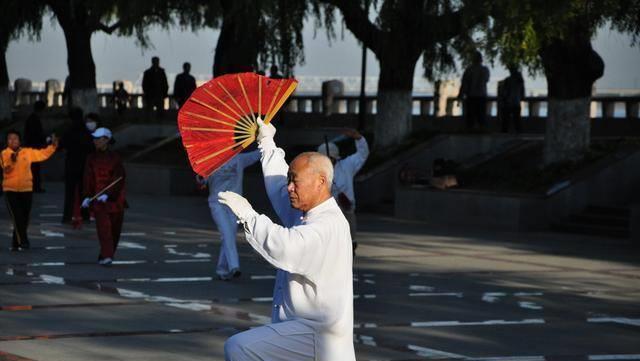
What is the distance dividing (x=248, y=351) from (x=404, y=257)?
1121 cm

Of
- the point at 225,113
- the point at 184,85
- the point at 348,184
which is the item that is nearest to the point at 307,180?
the point at 225,113

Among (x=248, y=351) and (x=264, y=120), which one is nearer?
(x=248, y=351)

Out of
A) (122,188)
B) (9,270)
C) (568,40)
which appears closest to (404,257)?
(122,188)

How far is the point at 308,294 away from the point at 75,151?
17200 millimetres

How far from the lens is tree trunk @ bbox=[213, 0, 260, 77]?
26.3 metres

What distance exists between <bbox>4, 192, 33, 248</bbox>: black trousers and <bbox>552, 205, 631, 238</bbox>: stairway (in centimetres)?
856

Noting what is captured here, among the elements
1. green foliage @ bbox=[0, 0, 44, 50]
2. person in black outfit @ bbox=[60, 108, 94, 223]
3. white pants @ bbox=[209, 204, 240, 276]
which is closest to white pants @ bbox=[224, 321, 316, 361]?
white pants @ bbox=[209, 204, 240, 276]

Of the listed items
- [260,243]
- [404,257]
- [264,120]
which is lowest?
[404,257]

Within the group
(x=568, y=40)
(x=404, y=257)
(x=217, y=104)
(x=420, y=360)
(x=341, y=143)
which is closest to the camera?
(x=217, y=104)

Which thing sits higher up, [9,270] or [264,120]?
[264,120]

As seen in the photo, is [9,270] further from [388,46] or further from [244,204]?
[388,46]

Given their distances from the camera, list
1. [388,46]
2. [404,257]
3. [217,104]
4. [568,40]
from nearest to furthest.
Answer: [217,104] < [404,257] < [568,40] < [388,46]

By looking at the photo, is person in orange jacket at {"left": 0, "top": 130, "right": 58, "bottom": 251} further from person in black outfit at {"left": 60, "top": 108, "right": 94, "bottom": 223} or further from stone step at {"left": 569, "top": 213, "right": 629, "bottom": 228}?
stone step at {"left": 569, "top": 213, "right": 629, "bottom": 228}

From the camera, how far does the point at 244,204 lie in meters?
6.62
